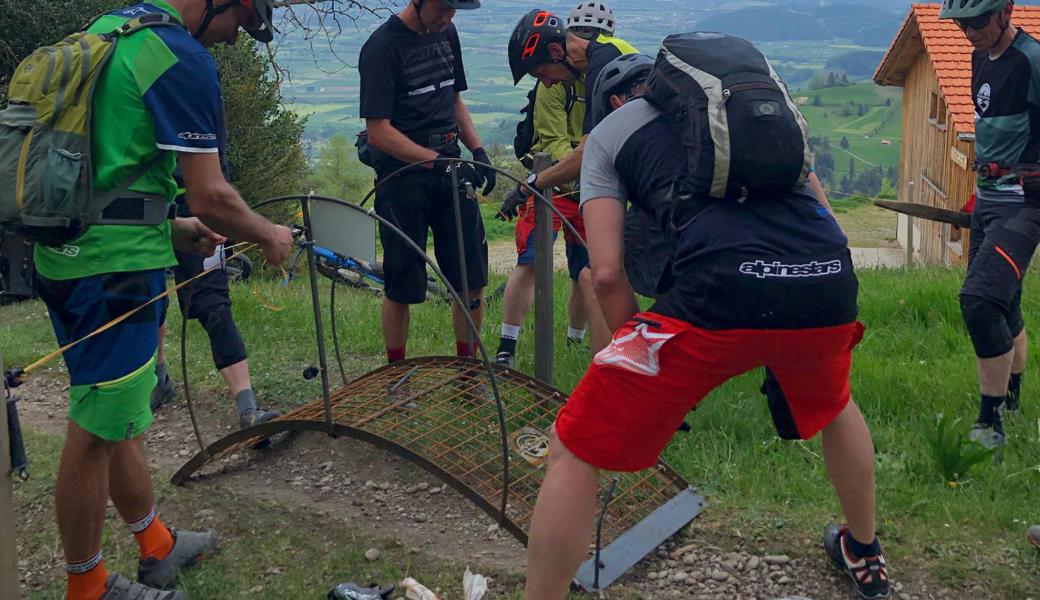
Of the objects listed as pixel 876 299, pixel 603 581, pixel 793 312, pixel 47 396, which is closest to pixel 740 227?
pixel 793 312

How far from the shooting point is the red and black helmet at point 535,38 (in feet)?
17.6

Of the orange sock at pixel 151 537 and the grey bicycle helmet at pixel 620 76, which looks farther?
the grey bicycle helmet at pixel 620 76

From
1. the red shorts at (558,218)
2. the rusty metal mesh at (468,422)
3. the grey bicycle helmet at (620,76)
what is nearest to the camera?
the grey bicycle helmet at (620,76)

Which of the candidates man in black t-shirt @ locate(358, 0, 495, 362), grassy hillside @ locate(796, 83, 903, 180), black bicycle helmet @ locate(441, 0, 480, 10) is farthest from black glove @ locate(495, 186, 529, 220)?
grassy hillside @ locate(796, 83, 903, 180)

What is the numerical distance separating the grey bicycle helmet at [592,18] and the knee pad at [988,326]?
7.33ft

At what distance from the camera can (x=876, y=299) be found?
6676 millimetres

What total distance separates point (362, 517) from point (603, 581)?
115 centimetres

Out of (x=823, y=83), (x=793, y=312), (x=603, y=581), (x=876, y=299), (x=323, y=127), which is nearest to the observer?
(x=793, y=312)

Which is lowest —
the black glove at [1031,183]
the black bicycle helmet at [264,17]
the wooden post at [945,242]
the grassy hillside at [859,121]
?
the grassy hillside at [859,121]

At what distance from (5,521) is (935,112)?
25509mm

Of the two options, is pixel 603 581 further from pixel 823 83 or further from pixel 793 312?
pixel 823 83

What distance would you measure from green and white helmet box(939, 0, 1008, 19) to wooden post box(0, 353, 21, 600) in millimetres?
4147

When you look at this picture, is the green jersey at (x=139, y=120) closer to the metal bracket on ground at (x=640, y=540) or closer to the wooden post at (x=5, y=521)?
the wooden post at (x=5, y=521)

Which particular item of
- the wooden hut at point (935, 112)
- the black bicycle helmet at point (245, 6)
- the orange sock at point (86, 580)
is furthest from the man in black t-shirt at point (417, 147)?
the wooden hut at point (935, 112)
